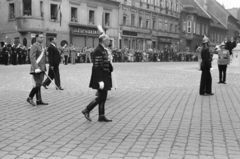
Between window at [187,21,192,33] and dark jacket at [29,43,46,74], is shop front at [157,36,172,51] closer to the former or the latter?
window at [187,21,192,33]

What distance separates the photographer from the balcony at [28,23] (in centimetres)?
3378

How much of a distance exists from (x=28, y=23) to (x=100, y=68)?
2908 centimetres

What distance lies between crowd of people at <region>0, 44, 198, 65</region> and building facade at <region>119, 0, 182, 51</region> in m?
2.46

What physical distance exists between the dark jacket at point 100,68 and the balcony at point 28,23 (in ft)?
94.1

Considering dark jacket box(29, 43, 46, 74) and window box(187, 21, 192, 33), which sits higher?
window box(187, 21, 192, 33)

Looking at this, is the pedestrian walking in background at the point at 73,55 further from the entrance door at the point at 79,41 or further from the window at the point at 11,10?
the window at the point at 11,10

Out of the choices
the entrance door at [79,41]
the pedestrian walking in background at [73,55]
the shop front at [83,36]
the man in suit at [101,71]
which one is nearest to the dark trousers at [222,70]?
the man in suit at [101,71]

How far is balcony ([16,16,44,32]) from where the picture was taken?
33781mm

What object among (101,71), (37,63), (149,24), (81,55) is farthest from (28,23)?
(101,71)

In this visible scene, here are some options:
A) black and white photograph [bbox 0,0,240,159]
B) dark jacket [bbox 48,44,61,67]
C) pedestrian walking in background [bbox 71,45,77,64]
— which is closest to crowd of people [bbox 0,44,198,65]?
pedestrian walking in background [bbox 71,45,77,64]

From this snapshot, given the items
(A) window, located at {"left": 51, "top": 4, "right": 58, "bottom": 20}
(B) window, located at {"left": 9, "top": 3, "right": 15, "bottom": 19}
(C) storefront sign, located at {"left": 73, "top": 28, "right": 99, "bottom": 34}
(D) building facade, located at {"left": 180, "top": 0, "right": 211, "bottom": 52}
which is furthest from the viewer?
(D) building facade, located at {"left": 180, "top": 0, "right": 211, "bottom": 52}

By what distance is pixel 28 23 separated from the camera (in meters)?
33.8

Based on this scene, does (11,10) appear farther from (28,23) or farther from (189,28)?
(189,28)

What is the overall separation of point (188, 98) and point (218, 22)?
75362 mm
